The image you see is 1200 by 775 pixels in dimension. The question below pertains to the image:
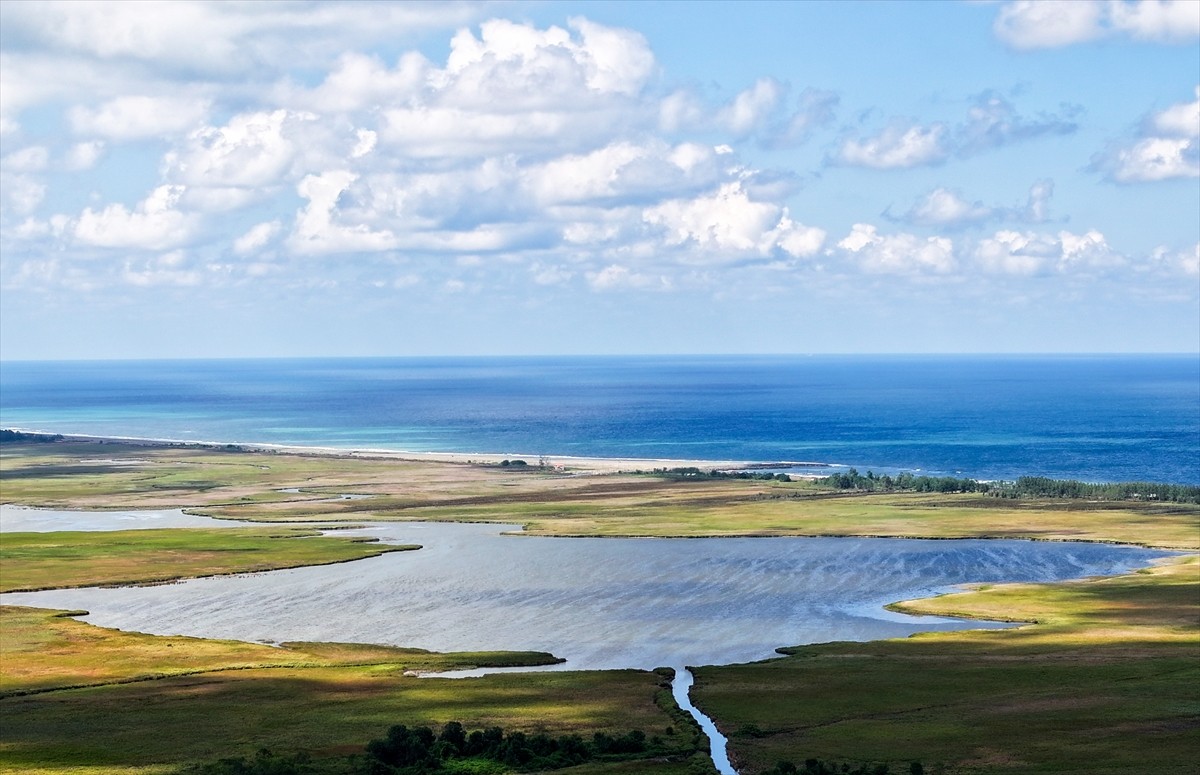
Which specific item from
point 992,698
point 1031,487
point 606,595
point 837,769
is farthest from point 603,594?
point 1031,487

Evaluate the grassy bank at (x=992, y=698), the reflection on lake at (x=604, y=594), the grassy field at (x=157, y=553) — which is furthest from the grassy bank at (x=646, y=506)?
the grassy bank at (x=992, y=698)

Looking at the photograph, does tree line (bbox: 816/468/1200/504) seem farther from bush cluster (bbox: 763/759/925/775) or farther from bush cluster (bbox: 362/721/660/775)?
bush cluster (bbox: 362/721/660/775)

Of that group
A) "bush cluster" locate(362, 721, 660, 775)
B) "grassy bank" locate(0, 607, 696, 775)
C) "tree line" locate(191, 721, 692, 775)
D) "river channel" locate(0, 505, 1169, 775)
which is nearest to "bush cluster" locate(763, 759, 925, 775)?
"grassy bank" locate(0, 607, 696, 775)

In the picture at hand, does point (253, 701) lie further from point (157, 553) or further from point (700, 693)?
point (157, 553)

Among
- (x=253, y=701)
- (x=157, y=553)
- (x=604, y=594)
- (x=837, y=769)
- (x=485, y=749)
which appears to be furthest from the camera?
(x=157, y=553)

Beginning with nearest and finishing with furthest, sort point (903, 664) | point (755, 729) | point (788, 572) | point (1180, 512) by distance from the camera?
point (755, 729) < point (903, 664) < point (788, 572) < point (1180, 512)

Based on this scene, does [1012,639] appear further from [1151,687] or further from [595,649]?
[595,649]

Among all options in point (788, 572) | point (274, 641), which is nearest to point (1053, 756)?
point (274, 641)
